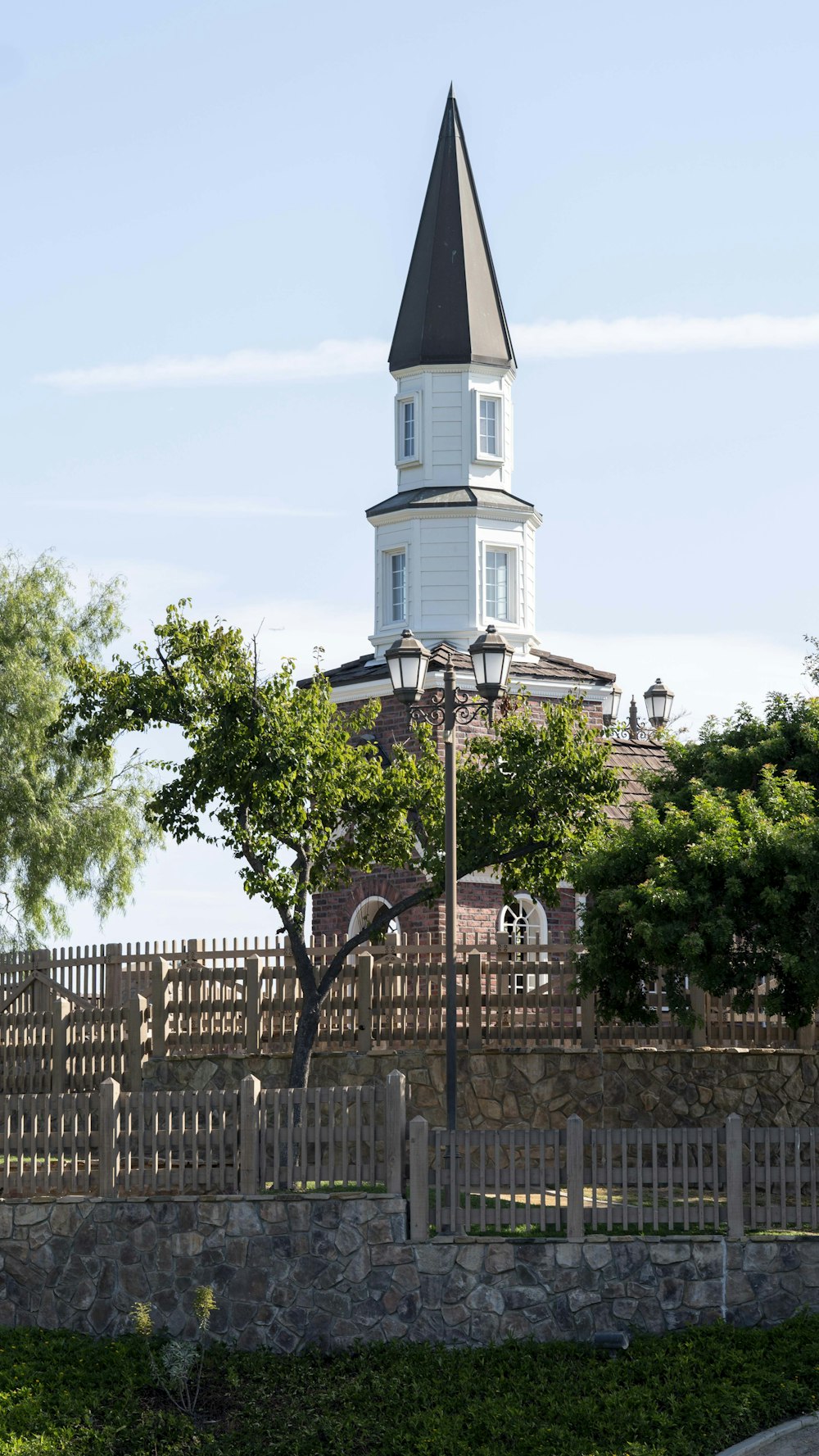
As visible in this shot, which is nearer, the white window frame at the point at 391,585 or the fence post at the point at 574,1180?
the fence post at the point at 574,1180

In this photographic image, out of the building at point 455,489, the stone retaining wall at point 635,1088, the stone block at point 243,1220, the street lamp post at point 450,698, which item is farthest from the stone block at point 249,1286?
the building at point 455,489

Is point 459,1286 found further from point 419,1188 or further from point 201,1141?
point 201,1141

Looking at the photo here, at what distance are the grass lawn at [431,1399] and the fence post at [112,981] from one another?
6694 millimetres

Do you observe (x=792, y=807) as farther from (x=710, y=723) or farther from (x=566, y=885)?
(x=566, y=885)

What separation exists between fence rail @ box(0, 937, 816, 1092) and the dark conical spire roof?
15.3m

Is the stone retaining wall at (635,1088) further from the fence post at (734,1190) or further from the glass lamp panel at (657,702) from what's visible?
the glass lamp panel at (657,702)

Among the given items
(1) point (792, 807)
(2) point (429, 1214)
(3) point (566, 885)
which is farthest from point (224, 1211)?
(3) point (566, 885)

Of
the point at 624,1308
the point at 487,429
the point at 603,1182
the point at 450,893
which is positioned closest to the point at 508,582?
the point at 487,429

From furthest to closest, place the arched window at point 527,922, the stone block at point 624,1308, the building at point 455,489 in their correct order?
1. the building at point 455,489
2. the arched window at point 527,922
3. the stone block at point 624,1308

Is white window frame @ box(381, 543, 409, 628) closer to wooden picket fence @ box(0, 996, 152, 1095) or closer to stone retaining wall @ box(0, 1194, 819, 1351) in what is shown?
wooden picket fence @ box(0, 996, 152, 1095)

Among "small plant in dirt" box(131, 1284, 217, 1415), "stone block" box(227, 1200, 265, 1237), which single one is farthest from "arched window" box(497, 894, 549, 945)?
"small plant in dirt" box(131, 1284, 217, 1415)

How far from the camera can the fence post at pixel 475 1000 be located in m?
22.4

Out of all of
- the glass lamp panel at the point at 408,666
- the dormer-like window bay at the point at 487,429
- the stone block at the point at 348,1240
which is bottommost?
the stone block at the point at 348,1240

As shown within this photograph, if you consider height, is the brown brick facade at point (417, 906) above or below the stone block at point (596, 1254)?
above
